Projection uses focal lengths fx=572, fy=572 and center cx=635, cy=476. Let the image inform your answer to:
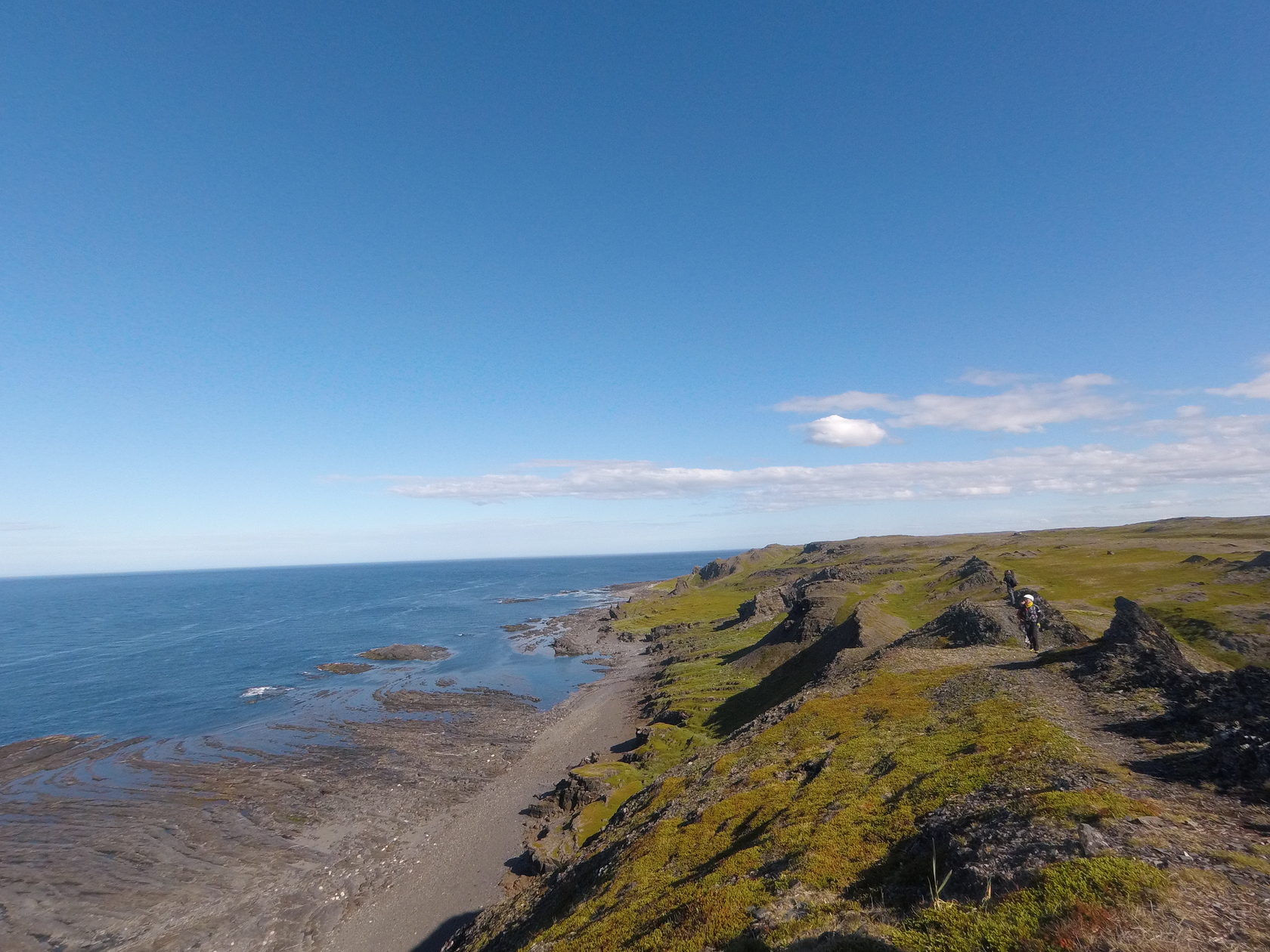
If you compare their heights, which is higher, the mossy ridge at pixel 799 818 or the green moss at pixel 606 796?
the mossy ridge at pixel 799 818

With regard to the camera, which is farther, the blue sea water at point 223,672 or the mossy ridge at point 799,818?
the blue sea water at point 223,672

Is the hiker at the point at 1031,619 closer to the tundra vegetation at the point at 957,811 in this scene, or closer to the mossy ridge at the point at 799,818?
the tundra vegetation at the point at 957,811

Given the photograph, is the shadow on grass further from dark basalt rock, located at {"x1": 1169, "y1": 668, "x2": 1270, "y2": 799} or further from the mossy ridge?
dark basalt rock, located at {"x1": 1169, "y1": 668, "x2": 1270, "y2": 799}

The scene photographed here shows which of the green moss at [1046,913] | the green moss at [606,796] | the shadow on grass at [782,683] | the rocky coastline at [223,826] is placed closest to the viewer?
the green moss at [1046,913]

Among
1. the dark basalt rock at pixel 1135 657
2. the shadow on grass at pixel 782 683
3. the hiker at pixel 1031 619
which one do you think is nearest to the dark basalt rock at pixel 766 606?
the shadow on grass at pixel 782 683

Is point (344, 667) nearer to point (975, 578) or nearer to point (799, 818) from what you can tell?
point (799, 818)

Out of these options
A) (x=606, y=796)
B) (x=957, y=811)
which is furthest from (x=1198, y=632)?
(x=606, y=796)
